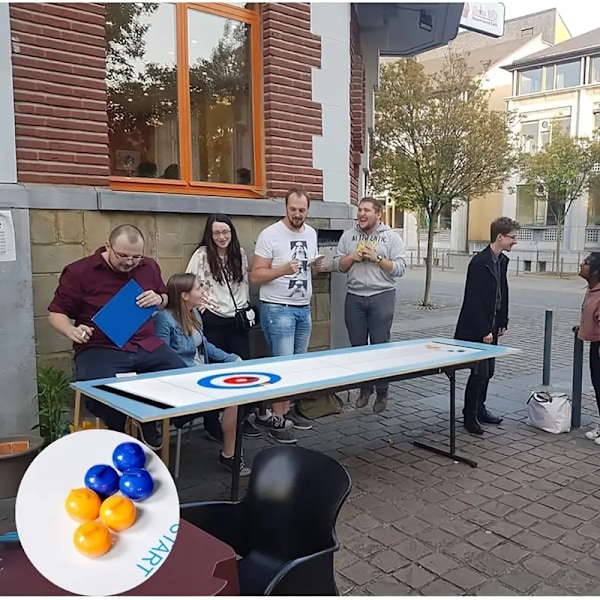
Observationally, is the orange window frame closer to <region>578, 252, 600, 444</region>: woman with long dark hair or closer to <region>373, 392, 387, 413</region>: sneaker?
<region>373, 392, 387, 413</region>: sneaker

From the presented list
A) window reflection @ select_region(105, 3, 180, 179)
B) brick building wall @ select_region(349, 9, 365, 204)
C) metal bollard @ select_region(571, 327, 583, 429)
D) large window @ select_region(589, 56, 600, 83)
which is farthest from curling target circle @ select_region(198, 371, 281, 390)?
large window @ select_region(589, 56, 600, 83)

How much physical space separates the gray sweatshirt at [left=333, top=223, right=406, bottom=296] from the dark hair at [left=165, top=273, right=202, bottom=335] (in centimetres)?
183

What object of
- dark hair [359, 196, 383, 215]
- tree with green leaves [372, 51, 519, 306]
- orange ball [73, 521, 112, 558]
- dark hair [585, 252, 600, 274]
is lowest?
orange ball [73, 521, 112, 558]

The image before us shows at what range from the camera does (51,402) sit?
4.28m

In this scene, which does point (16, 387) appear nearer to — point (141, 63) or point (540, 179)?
point (141, 63)

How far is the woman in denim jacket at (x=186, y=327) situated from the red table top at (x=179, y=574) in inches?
92.0

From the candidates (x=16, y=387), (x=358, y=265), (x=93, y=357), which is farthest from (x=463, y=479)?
(x=16, y=387)

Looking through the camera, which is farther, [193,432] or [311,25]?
[311,25]

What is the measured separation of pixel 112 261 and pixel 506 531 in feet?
9.24

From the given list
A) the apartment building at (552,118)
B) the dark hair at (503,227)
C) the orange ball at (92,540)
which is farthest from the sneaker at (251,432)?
the apartment building at (552,118)

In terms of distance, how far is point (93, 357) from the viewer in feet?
12.5

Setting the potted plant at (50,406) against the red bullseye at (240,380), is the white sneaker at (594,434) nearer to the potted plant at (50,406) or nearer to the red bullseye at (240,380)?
the red bullseye at (240,380)

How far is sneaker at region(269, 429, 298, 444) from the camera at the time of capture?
4.90m

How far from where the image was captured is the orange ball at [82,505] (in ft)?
5.37
